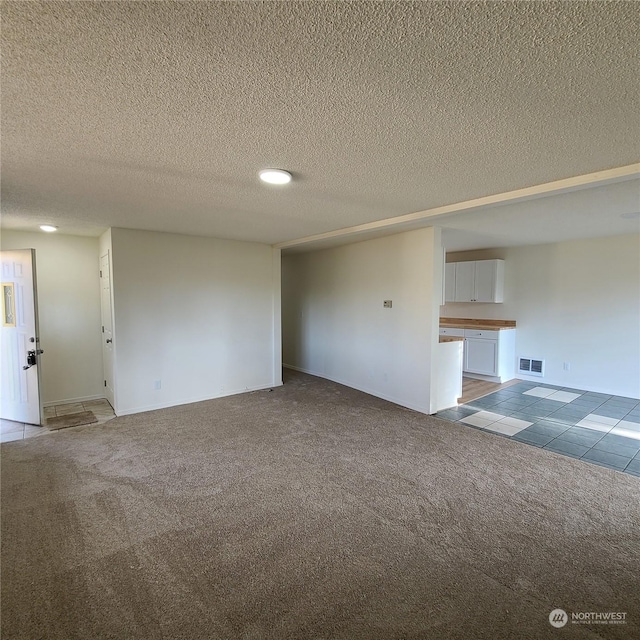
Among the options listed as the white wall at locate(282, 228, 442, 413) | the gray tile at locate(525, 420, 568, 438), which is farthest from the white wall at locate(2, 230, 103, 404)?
the gray tile at locate(525, 420, 568, 438)

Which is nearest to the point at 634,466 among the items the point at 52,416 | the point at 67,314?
the point at 52,416

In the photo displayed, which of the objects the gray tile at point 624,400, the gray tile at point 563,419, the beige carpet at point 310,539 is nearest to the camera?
the beige carpet at point 310,539

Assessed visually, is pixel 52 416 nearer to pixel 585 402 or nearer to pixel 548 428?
pixel 548 428

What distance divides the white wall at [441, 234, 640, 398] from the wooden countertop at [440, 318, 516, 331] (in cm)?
17

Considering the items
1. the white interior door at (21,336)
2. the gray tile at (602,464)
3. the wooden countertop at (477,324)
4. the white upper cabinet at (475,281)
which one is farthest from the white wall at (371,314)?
the white interior door at (21,336)

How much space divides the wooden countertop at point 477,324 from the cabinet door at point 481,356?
24 centimetres

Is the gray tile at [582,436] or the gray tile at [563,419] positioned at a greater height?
the gray tile at [563,419]

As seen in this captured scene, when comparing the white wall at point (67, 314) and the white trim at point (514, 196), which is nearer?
the white trim at point (514, 196)

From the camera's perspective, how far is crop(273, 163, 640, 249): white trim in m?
2.43

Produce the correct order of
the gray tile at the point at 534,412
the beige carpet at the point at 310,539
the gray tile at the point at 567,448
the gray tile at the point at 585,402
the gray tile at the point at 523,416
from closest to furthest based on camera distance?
the beige carpet at the point at 310,539 → the gray tile at the point at 567,448 → the gray tile at the point at 523,416 → the gray tile at the point at 534,412 → the gray tile at the point at 585,402

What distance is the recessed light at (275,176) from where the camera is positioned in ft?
8.07

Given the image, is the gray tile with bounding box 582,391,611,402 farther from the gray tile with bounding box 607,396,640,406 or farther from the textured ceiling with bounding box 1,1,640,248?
the textured ceiling with bounding box 1,1,640,248

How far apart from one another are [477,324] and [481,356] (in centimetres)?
65

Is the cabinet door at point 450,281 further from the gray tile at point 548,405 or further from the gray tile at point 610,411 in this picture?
the gray tile at point 610,411
